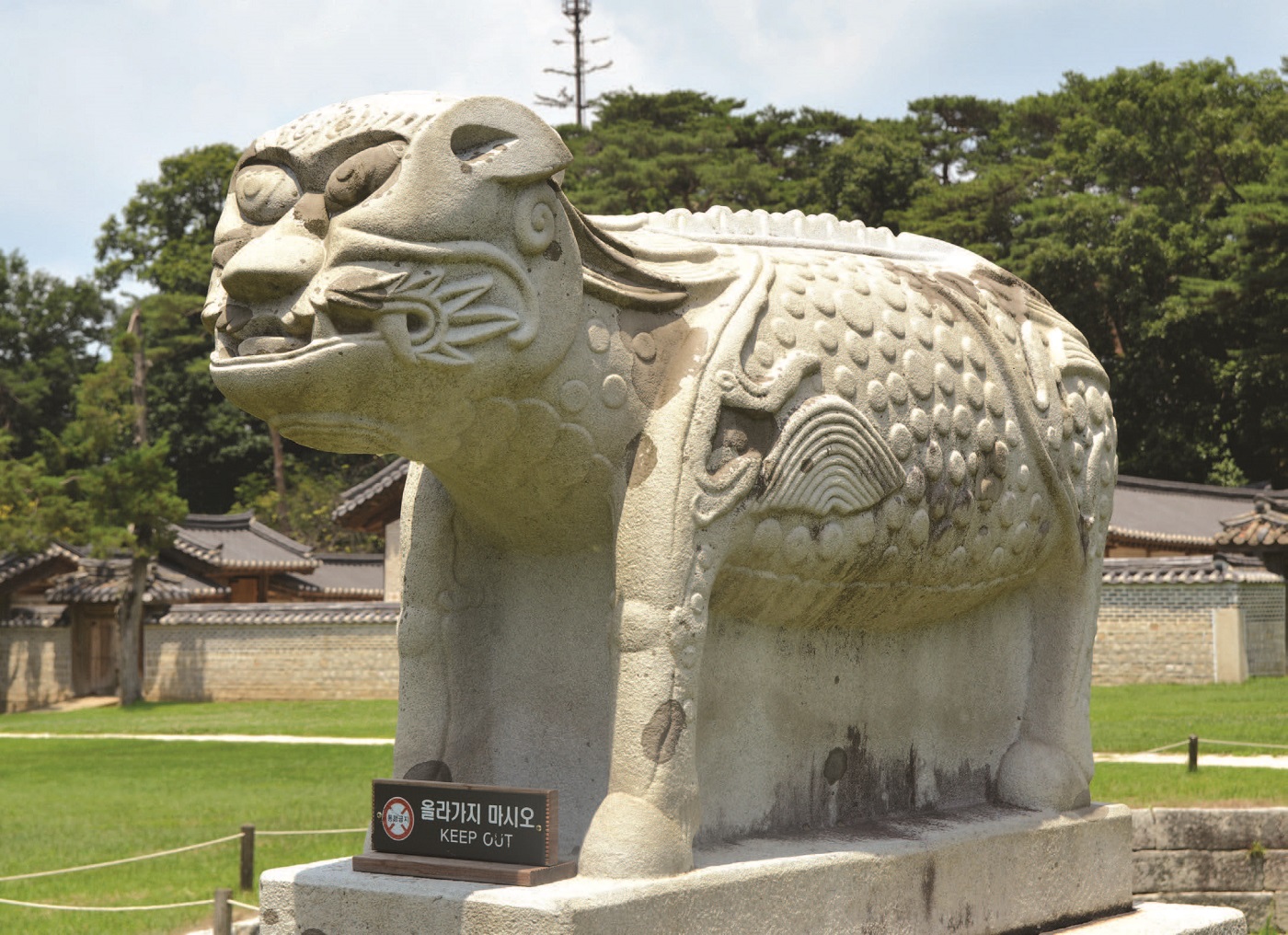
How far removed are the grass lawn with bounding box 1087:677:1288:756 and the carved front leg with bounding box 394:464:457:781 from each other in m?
9.66

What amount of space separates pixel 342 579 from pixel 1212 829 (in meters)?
28.5

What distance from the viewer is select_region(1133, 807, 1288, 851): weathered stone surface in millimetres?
7324

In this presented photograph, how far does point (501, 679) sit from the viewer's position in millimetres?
4383

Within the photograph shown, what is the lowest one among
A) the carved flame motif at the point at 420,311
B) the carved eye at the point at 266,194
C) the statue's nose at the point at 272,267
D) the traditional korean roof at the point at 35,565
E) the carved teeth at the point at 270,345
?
the carved teeth at the point at 270,345

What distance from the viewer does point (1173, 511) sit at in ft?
90.0

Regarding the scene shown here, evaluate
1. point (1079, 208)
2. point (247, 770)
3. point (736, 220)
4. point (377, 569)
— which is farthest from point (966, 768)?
point (377, 569)

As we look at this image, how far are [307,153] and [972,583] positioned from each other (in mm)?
2373

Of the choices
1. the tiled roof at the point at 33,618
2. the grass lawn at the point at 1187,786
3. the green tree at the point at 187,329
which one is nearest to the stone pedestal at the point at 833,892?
the grass lawn at the point at 1187,786

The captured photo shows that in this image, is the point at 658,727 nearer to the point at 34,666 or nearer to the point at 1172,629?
the point at 1172,629

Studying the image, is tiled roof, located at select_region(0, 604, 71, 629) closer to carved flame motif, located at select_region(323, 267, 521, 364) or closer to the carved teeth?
the carved teeth

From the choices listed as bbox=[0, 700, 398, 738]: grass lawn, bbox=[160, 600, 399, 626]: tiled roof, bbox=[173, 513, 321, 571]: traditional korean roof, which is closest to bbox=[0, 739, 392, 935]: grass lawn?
bbox=[0, 700, 398, 738]: grass lawn

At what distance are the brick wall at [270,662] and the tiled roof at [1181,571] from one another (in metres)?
11.5

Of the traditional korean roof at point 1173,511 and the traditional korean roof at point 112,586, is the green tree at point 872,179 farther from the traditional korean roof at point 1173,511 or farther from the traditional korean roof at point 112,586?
the traditional korean roof at point 112,586

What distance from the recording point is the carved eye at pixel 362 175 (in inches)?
141
